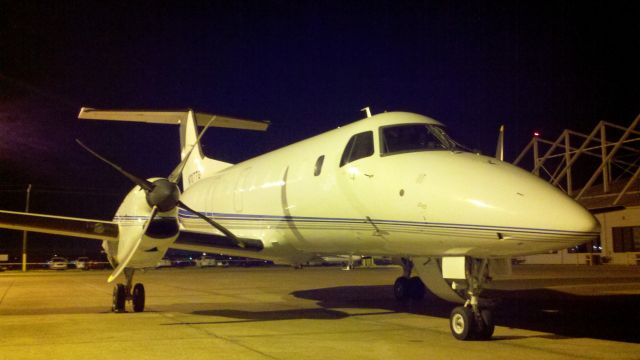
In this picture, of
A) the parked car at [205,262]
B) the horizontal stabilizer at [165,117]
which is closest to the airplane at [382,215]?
the horizontal stabilizer at [165,117]

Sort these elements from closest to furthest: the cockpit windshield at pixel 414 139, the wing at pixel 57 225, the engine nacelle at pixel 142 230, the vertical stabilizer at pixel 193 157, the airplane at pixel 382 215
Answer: the airplane at pixel 382 215 → the cockpit windshield at pixel 414 139 → the engine nacelle at pixel 142 230 → the wing at pixel 57 225 → the vertical stabilizer at pixel 193 157

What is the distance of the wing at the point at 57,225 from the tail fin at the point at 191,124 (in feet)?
22.8

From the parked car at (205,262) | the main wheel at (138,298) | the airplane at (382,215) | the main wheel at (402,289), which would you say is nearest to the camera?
the airplane at (382,215)

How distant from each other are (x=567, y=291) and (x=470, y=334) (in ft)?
36.2

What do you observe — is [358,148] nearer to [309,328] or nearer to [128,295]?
[309,328]

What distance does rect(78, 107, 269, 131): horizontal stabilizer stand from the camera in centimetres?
1943

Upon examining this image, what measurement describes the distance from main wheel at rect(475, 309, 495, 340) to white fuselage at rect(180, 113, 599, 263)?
3.13ft

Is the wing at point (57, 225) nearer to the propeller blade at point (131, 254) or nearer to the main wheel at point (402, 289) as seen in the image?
the propeller blade at point (131, 254)

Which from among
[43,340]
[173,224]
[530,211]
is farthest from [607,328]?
[43,340]

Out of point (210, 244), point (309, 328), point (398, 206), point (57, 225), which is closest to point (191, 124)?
point (57, 225)

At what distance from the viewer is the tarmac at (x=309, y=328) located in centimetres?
801

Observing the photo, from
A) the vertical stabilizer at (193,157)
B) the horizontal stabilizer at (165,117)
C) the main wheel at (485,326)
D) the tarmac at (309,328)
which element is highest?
the horizontal stabilizer at (165,117)

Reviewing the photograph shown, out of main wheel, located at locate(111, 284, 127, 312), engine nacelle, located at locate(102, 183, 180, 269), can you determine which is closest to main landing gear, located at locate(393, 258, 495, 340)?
engine nacelle, located at locate(102, 183, 180, 269)

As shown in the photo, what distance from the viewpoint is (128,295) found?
13438 mm
